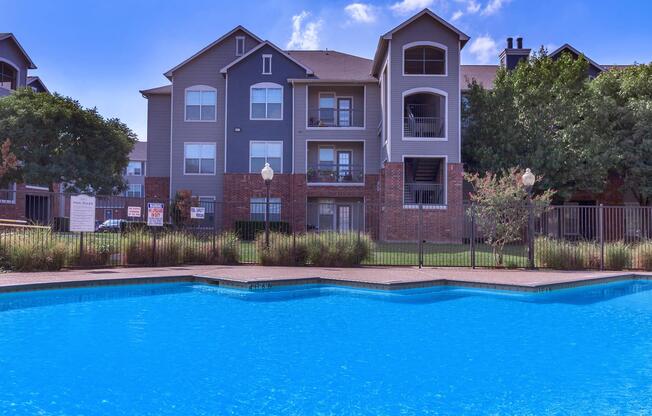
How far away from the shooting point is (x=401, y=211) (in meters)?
25.7

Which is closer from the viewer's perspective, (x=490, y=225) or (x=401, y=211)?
(x=490, y=225)

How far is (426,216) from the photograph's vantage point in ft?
84.8

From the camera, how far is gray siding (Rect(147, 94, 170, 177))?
31.9 metres

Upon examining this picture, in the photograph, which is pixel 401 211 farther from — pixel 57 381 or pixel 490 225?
pixel 57 381

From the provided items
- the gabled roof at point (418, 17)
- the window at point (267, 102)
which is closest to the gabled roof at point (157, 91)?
the window at point (267, 102)

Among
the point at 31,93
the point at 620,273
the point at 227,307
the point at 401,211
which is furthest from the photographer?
the point at 31,93

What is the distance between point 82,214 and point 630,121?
24997 mm

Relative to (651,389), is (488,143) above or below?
above

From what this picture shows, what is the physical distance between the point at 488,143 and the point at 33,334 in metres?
23.6

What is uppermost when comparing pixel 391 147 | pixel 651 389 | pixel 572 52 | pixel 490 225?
pixel 572 52

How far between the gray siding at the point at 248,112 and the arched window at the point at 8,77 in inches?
597

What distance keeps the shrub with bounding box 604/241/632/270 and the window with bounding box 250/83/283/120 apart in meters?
19.1

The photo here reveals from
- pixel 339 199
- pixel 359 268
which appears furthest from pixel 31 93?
pixel 359 268

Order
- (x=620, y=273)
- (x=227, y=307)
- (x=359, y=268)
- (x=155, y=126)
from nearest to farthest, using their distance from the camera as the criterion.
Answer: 1. (x=227, y=307)
2. (x=620, y=273)
3. (x=359, y=268)
4. (x=155, y=126)
